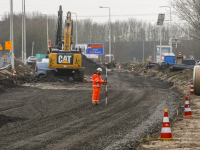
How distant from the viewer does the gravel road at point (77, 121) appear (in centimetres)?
859

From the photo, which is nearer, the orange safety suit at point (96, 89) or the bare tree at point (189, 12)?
the orange safety suit at point (96, 89)

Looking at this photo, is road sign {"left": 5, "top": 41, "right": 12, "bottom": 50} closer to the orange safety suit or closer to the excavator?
the excavator

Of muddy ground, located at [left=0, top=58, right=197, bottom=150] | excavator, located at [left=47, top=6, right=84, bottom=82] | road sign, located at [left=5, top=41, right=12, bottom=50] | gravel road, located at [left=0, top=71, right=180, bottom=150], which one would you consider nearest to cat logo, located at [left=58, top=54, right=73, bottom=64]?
excavator, located at [left=47, top=6, right=84, bottom=82]

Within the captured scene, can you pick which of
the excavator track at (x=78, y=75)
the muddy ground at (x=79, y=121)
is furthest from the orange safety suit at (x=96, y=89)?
the excavator track at (x=78, y=75)

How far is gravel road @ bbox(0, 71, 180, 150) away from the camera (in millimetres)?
→ 8594

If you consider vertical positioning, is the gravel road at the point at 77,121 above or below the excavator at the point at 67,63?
below

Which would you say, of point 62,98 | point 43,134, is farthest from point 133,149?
point 62,98

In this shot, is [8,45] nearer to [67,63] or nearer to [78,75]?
[67,63]

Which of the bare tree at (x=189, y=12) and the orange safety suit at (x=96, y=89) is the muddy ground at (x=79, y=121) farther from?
the bare tree at (x=189, y=12)

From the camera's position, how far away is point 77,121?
38.1 ft

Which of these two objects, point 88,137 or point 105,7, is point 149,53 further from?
point 88,137

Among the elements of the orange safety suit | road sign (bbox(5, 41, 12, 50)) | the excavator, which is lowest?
the orange safety suit

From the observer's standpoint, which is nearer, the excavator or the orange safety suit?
the orange safety suit

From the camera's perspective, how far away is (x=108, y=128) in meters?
10.5
